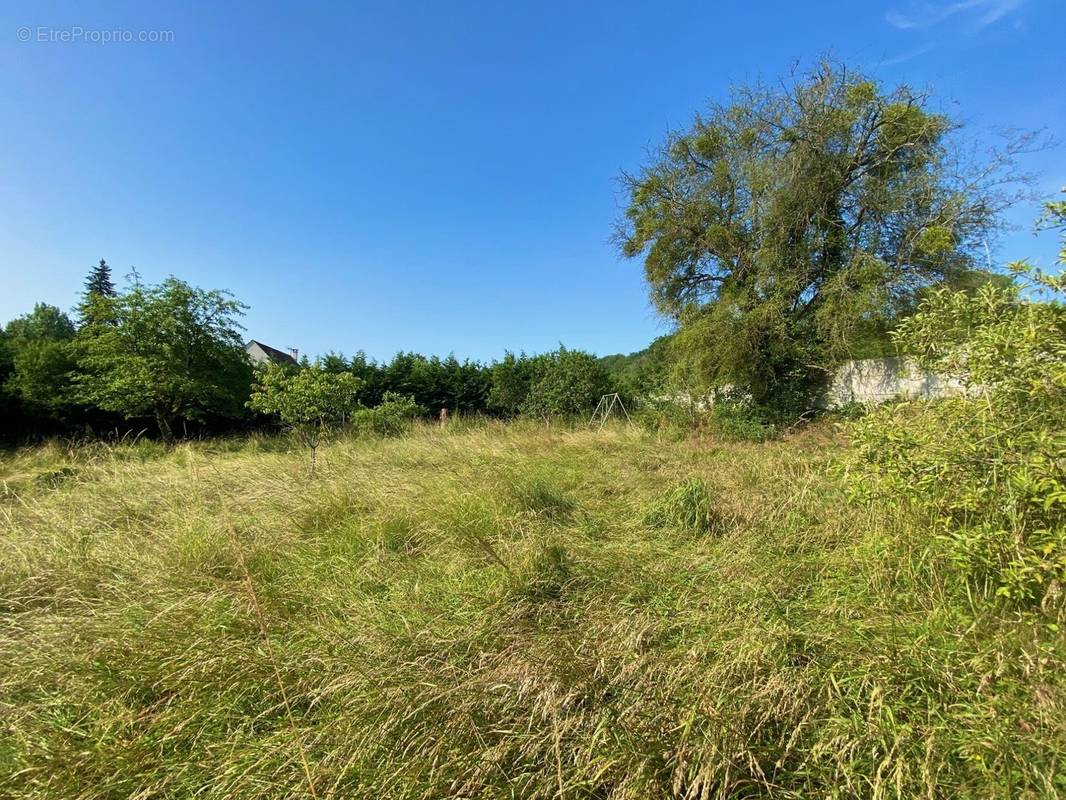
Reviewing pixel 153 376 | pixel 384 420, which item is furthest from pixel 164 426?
pixel 384 420

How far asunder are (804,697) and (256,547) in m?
3.03

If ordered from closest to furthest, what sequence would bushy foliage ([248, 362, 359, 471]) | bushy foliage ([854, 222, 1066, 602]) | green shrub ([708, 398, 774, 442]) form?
bushy foliage ([854, 222, 1066, 602])
bushy foliage ([248, 362, 359, 471])
green shrub ([708, 398, 774, 442])

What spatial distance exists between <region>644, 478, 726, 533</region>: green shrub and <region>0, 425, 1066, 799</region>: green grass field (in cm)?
8

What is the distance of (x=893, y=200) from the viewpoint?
8.54m

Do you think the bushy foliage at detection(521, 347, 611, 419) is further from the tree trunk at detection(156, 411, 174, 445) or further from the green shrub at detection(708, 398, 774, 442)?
the tree trunk at detection(156, 411, 174, 445)

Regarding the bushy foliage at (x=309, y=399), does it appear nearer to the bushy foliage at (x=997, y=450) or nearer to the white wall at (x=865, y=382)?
the bushy foliage at (x=997, y=450)

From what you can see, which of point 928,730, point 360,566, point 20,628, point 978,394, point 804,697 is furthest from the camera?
point 360,566

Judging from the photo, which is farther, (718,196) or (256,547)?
(718,196)

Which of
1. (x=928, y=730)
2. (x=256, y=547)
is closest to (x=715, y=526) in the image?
(x=928, y=730)

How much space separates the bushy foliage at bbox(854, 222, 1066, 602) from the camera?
5.03ft

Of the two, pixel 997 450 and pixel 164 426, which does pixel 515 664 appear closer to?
pixel 997 450

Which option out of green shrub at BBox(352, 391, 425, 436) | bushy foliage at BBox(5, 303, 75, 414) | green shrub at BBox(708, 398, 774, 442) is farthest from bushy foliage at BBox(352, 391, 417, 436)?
bushy foliage at BBox(5, 303, 75, 414)

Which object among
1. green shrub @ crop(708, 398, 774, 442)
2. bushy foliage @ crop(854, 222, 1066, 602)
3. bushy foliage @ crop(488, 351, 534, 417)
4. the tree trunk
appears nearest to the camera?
bushy foliage @ crop(854, 222, 1066, 602)

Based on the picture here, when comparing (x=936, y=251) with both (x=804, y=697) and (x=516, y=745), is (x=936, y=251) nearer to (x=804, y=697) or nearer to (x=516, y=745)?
(x=804, y=697)
